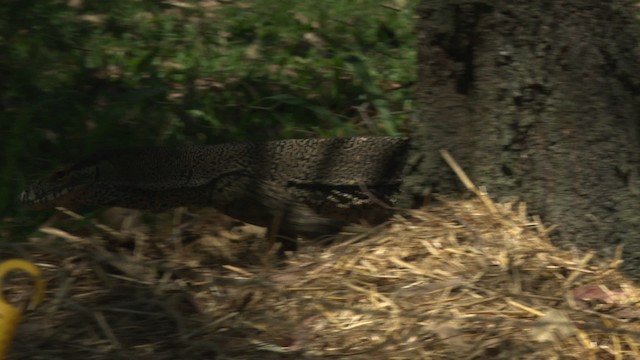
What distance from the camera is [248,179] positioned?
15.4 feet

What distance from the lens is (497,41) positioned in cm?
408

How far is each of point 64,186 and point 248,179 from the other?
0.76 meters

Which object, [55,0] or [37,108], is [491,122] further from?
[55,0]

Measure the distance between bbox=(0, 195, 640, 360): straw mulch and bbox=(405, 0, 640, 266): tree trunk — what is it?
0.44 feet

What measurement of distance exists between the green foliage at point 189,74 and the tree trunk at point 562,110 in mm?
1352

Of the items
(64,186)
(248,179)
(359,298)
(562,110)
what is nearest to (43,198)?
(64,186)

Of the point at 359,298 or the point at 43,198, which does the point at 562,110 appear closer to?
the point at 359,298

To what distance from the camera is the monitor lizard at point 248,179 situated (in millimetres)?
4562

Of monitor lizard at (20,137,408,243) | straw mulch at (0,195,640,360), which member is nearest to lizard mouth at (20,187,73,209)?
monitor lizard at (20,137,408,243)

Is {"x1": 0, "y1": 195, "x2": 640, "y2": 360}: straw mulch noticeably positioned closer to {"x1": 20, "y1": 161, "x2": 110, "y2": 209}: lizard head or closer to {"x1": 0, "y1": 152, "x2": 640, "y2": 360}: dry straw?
{"x1": 0, "y1": 152, "x2": 640, "y2": 360}: dry straw

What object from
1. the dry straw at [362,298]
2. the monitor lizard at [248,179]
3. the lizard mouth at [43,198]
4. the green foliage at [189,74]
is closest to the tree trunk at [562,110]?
the dry straw at [362,298]

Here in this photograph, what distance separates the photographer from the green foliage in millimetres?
5367

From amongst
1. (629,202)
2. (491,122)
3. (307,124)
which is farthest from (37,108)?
(629,202)

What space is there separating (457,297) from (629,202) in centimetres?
86
